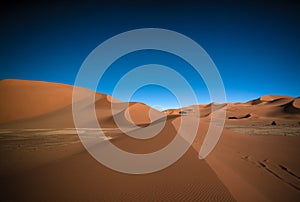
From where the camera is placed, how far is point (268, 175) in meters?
6.55

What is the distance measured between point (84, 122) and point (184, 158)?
34436 millimetres

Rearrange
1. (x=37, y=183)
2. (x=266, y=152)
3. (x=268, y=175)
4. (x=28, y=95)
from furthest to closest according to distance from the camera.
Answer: (x=28, y=95) → (x=266, y=152) → (x=268, y=175) → (x=37, y=183)

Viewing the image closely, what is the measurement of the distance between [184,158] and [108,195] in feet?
13.4

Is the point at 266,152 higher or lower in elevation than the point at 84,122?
lower

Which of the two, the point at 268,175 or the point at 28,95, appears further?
the point at 28,95

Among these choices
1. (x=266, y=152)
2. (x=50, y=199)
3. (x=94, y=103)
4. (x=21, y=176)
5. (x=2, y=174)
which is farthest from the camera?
(x=94, y=103)

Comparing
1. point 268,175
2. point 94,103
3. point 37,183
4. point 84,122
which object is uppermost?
point 94,103

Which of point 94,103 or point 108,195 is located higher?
point 94,103

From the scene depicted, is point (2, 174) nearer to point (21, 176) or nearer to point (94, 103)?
point (21, 176)

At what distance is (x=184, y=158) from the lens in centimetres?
794

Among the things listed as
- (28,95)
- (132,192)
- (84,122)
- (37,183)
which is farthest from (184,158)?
(28,95)

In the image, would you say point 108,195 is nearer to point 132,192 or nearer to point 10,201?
point 132,192

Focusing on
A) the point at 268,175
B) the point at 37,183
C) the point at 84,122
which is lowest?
the point at 268,175

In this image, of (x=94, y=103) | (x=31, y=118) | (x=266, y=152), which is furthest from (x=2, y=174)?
(x=94, y=103)
